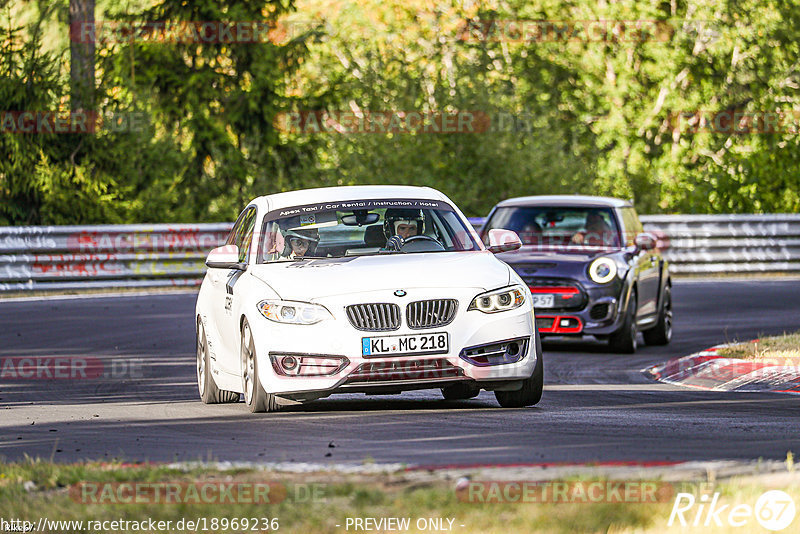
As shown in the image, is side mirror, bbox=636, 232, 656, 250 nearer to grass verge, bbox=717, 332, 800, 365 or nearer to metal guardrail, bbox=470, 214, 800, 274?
grass verge, bbox=717, 332, 800, 365

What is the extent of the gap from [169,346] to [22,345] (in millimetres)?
1636

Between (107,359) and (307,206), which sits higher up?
(307,206)

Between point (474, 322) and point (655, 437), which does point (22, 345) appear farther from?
point (655, 437)

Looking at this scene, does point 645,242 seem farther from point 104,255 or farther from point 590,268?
point 104,255

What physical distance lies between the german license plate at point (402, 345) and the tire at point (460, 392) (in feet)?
1.39

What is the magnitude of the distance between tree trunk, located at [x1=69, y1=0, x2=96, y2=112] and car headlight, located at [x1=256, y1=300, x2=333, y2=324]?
21.6 m

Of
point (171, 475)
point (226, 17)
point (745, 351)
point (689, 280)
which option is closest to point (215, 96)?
point (226, 17)

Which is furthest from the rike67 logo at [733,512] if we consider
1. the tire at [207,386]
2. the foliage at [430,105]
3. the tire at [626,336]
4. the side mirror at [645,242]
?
the foliage at [430,105]

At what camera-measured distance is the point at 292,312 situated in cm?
1075

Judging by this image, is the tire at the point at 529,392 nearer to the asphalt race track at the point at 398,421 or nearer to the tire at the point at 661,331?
the asphalt race track at the point at 398,421

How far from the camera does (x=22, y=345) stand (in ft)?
58.5

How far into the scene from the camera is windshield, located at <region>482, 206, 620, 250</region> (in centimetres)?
1805

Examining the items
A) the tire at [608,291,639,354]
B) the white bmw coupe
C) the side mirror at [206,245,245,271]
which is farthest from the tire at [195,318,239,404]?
the tire at [608,291,639,354]

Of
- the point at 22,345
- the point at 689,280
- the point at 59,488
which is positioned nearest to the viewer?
the point at 59,488
